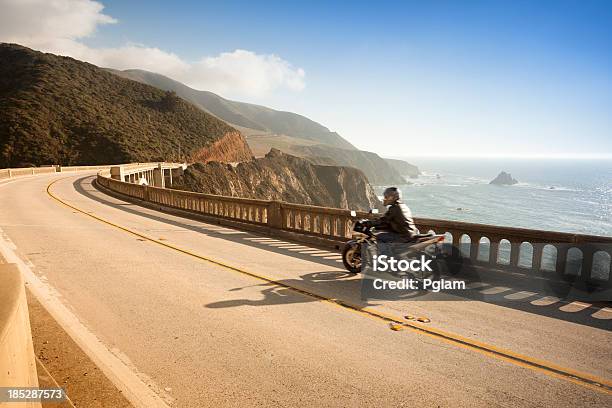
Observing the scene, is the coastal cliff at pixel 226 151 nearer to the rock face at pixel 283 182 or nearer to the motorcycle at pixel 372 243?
the rock face at pixel 283 182

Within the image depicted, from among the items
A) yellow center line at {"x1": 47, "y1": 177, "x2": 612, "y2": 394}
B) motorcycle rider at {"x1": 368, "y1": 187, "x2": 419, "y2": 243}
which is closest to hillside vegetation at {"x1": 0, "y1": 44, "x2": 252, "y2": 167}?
motorcycle rider at {"x1": 368, "y1": 187, "x2": 419, "y2": 243}

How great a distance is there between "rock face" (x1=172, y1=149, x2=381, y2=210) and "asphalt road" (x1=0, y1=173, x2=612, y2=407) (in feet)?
237

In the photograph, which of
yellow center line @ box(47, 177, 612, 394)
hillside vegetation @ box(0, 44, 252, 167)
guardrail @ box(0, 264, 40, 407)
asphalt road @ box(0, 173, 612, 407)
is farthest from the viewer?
hillside vegetation @ box(0, 44, 252, 167)

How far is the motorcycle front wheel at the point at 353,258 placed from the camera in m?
7.68

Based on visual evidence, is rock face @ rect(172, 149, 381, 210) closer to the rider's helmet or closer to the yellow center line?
the rider's helmet

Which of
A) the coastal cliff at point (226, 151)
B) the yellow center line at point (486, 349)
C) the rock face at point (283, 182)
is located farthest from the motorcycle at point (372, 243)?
the coastal cliff at point (226, 151)

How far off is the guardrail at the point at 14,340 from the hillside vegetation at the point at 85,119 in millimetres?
81468

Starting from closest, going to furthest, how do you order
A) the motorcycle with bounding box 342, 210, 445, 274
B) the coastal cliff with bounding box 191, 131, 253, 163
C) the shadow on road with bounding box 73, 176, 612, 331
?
the shadow on road with bounding box 73, 176, 612, 331 < the motorcycle with bounding box 342, 210, 445, 274 < the coastal cliff with bounding box 191, 131, 253, 163

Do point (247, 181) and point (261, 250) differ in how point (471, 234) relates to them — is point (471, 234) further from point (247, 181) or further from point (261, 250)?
point (247, 181)

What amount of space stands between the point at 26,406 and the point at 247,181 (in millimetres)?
93355

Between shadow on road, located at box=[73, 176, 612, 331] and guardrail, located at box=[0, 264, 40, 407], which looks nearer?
guardrail, located at box=[0, 264, 40, 407]

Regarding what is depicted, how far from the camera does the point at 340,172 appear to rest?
386ft

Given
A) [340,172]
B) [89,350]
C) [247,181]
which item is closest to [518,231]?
[89,350]

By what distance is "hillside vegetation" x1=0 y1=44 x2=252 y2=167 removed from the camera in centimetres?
7425
